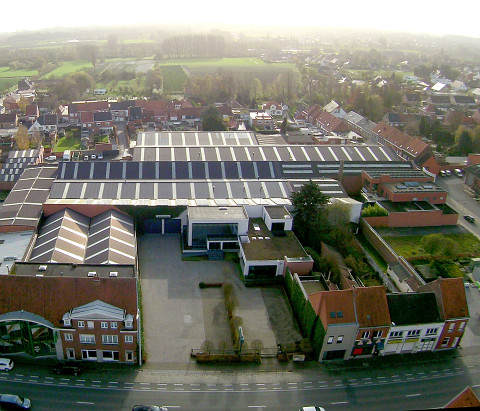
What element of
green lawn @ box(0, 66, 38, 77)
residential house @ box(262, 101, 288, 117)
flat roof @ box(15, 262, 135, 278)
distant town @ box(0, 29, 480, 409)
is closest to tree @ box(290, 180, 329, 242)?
distant town @ box(0, 29, 480, 409)

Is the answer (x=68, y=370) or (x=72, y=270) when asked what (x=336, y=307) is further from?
(x=72, y=270)

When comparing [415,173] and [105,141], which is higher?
[415,173]

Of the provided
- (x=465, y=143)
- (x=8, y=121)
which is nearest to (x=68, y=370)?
(x=8, y=121)

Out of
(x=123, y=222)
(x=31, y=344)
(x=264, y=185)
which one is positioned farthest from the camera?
(x=264, y=185)

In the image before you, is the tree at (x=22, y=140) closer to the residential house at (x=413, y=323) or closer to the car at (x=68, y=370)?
the car at (x=68, y=370)

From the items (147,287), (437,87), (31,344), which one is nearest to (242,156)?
(147,287)

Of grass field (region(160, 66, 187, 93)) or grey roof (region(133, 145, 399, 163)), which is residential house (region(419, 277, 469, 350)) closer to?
grey roof (region(133, 145, 399, 163))

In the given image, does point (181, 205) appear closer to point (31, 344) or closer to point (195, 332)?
point (195, 332)
